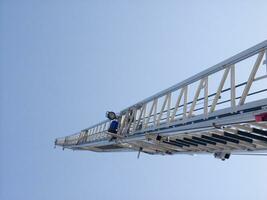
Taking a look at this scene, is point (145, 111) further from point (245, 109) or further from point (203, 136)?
point (245, 109)

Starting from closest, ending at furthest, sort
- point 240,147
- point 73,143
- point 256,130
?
point 256,130, point 240,147, point 73,143

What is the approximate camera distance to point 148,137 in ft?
41.4

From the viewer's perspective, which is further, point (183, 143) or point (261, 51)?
point (183, 143)

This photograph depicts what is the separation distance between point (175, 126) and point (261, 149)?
2.67 m

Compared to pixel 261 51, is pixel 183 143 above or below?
below

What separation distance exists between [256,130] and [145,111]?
6.29 m

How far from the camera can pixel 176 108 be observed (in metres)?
11.3

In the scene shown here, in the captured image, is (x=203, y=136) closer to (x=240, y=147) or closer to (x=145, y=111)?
(x=240, y=147)

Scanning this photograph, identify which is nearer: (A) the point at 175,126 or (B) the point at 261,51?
(B) the point at 261,51

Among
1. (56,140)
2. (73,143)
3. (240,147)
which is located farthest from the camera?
(56,140)

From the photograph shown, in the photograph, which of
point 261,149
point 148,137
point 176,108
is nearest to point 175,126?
point 176,108

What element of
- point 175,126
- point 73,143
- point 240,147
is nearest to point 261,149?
point 240,147

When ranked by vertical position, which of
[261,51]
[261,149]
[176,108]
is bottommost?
[261,149]

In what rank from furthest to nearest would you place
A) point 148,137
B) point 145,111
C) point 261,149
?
point 145,111, point 148,137, point 261,149
